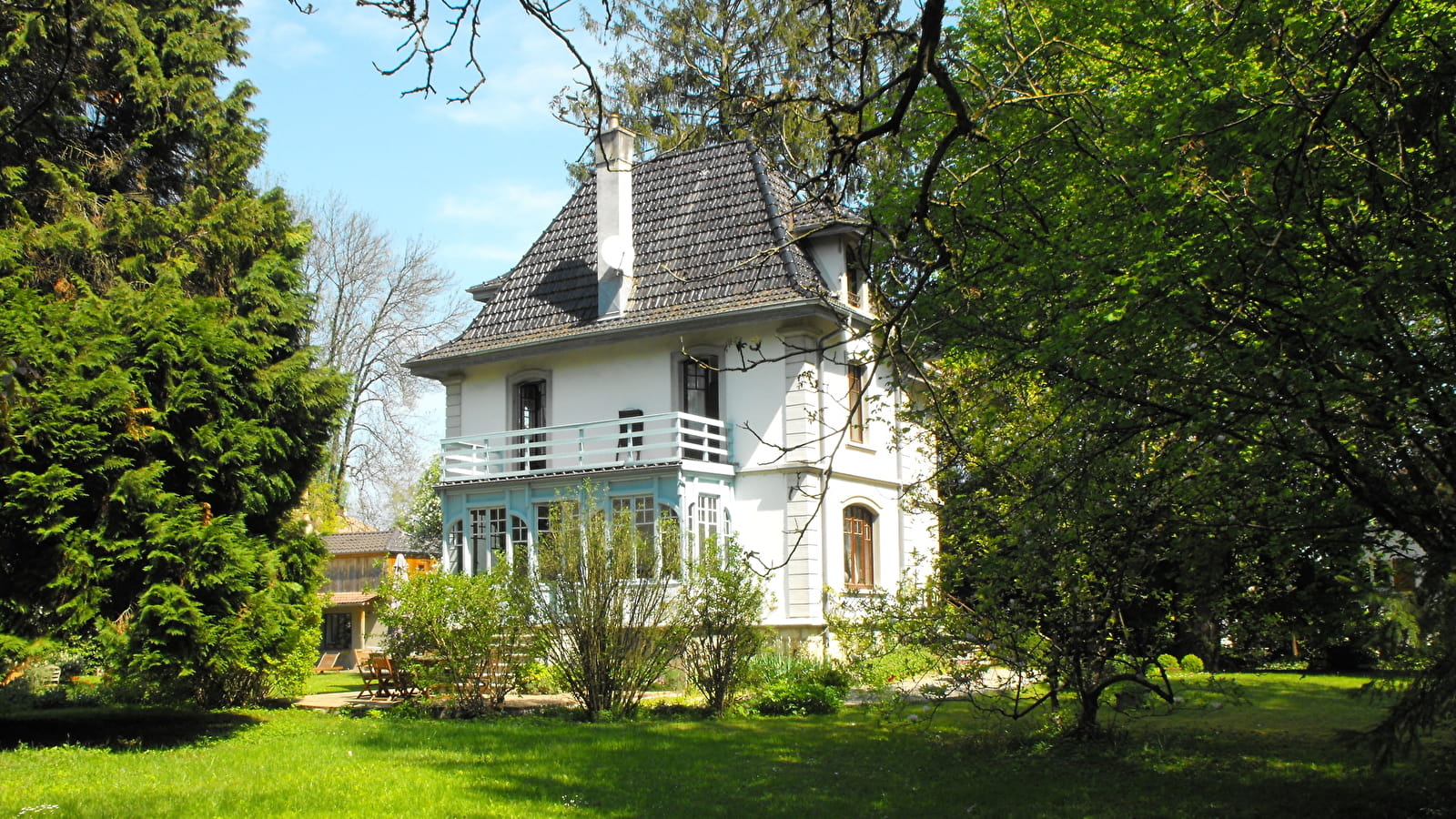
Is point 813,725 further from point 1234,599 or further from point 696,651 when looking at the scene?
point 1234,599

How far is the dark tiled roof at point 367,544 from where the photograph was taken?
3262cm

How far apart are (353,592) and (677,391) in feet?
49.1

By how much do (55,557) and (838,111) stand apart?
36.6 feet

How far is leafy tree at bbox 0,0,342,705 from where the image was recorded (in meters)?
11.9

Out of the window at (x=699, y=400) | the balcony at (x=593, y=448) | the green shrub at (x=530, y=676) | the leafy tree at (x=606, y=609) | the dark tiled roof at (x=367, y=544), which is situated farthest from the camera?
the dark tiled roof at (x=367, y=544)

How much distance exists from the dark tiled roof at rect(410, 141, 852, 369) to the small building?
A: 28.2 feet

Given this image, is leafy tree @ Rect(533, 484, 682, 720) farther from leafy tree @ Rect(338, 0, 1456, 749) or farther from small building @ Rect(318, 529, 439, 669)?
small building @ Rect(318, 529, 439, 669)

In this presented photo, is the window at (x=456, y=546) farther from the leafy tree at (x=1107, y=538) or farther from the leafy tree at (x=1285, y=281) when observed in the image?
the leafy tree at (x=1285, y=281)

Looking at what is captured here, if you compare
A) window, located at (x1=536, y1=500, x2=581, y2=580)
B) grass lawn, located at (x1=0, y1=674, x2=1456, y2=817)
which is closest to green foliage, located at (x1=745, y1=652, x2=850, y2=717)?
grass lawn, located at (x1=0, y1=674, x2=1456, y2=817)

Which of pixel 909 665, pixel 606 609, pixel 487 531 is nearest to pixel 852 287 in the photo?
pixel 487 531

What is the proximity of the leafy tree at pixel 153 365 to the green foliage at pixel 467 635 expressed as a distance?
1.45 m

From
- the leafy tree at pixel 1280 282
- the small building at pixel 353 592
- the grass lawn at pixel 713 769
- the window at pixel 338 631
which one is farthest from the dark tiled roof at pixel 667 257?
the leafy tree at pixel 1280 282

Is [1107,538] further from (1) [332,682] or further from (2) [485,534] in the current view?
(1) [332,682]

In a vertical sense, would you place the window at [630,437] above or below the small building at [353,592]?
above
